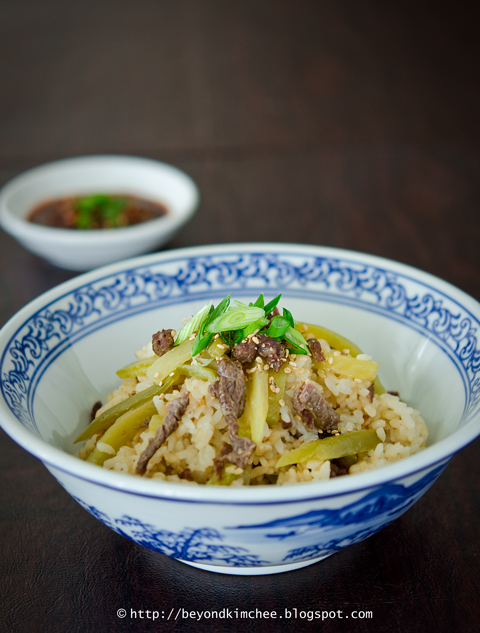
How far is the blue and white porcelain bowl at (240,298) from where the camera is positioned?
1.18 meters

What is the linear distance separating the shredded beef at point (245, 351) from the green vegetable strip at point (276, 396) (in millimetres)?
66

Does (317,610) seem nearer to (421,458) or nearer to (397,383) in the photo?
(421,458)

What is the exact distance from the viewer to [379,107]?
16.4 feet

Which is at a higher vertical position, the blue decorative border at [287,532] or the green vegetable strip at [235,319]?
the green vegetable strip at [235,319]

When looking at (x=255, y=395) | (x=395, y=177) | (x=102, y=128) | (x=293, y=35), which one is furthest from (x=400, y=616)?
(x=293, y=35)

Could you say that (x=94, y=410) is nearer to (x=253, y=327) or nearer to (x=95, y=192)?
(x=253, y=327)

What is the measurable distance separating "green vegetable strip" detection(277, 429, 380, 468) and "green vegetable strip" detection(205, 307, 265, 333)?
341mm

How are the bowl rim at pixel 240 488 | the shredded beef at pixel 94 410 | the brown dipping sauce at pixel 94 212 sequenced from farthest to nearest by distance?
the brown dipping sauce at pixel 94 212 → the shredded beef at pixel 94 410 → the bowl rim at pixel 240 488

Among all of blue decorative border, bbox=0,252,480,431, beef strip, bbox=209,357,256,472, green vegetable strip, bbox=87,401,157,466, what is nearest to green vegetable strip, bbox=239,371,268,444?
beef strip, bbox=209,357,256,472

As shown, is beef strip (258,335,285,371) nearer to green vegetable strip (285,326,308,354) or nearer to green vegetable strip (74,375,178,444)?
green vegetable strip (285,326,308,354)

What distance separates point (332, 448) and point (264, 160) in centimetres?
301

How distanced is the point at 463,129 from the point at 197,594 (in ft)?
13.5

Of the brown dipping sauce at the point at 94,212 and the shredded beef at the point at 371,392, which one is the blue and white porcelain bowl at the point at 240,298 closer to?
the shredded beef at the point at 371,392

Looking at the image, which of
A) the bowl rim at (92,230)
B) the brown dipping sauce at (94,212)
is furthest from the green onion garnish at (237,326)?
the brown dipping sauce at (94,212)
